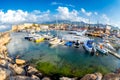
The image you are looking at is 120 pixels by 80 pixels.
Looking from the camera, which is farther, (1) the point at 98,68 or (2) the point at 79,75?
(1) the point at 98,68

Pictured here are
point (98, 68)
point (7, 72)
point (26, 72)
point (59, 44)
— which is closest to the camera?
point (7, 72)

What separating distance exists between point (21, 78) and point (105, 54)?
91.2 feet

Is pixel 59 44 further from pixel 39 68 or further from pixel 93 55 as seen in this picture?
pixel 39 68

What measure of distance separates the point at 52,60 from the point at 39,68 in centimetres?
651

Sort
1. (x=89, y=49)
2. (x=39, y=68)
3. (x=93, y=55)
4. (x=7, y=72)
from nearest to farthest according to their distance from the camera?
(x=7, y=72) < (x=39, y=68) < (x=93, y=55) < (x=89, y=49)

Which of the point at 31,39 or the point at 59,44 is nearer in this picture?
the point at 59,44

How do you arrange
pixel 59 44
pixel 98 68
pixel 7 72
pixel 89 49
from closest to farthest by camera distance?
pixel 7 72
pixel 98 68
pixel 89 49
pixel 59 44

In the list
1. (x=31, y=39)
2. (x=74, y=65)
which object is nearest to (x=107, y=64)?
(x=74, y=65)

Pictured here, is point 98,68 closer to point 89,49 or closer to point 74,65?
point 74,65

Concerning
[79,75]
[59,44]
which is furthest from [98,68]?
[59,44]

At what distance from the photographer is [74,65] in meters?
31.6

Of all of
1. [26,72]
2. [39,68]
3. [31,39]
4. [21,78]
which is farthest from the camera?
[31,39]

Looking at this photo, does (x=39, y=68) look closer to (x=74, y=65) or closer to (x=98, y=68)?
(x=74, y=65)

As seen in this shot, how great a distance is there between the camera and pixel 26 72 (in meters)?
25.9
